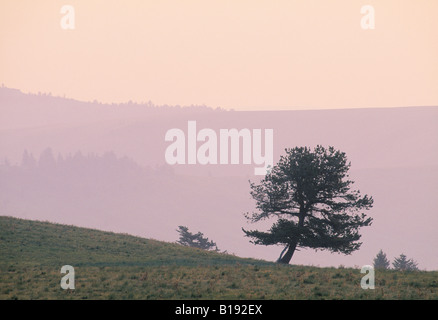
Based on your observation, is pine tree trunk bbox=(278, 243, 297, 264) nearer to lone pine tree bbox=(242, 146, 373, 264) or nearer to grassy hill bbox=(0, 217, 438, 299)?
lone pine tree bbox=(242, 146, 373, 264)

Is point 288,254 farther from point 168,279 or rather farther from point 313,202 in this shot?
point 168,279

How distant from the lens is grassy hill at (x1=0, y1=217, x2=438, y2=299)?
27.5 meters

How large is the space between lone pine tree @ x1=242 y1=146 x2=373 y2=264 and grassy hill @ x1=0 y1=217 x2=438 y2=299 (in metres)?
6.13

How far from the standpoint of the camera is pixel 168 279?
102ft

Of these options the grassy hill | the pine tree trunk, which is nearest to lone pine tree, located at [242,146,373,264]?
the pine tree trunk

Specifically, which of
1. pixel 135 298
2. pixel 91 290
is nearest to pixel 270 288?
pixel 135 298

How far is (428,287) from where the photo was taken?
29.1 metres

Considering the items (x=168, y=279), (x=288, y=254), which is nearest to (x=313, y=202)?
(x=288, y=254)

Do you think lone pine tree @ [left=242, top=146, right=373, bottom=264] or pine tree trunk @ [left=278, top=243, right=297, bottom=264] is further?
pine tree trunk @ [left=278, top=243, right=297, bottom=264]

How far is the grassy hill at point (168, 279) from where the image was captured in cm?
2755

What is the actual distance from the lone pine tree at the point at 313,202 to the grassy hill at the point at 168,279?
20.1 feet

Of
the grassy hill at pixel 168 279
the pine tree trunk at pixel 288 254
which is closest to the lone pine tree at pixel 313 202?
the pine tree trunk at pixel 288 254

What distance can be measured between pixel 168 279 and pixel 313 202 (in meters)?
19.6
